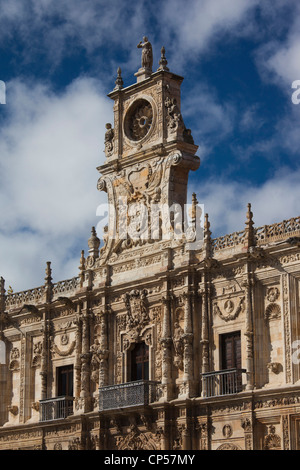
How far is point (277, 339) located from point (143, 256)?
640 centimetres

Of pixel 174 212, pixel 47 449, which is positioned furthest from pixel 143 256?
pixel 47 449

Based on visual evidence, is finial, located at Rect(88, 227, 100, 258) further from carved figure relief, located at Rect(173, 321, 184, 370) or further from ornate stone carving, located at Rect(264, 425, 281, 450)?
ornate stone carving, located at Rect(264, 425, 281, 450)

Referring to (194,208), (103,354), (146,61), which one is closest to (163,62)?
(146,61)

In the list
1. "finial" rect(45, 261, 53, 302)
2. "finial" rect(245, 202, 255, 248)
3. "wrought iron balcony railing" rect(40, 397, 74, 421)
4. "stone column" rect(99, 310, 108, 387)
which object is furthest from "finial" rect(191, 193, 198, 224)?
"wrought iron balcony railing" rect(40, 397, 74, 421)

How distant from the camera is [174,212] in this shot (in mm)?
35469

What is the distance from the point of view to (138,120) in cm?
3806

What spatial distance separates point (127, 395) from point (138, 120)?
9703 millimetres

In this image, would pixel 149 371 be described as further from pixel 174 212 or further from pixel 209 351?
pixel 174 212

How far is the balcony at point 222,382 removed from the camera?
31.8m

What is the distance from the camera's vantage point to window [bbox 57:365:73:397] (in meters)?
38.2

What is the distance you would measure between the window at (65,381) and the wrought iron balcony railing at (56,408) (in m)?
0.61

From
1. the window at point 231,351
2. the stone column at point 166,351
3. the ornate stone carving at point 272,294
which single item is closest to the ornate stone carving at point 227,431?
the window at point 231,351

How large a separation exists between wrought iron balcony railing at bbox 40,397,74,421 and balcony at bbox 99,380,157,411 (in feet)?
7.32

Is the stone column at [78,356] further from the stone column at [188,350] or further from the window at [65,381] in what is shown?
the stone column at [188,350]
